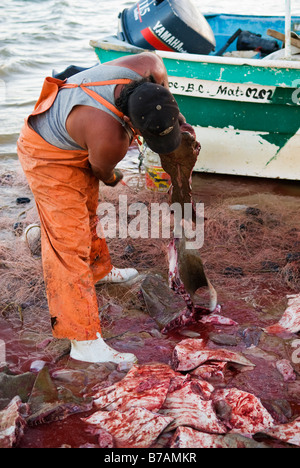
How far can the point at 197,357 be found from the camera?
3129mm

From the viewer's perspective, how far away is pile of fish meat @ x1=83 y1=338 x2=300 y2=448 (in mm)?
2545

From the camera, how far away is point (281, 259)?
449 centimetres

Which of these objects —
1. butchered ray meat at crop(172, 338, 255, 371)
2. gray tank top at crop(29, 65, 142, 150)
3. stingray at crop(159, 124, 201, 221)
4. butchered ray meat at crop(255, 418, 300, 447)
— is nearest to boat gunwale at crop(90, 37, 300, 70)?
stingray at crop(159, 124, 201, 221)

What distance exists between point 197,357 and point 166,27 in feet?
13.4

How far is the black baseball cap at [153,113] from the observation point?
2.56 metres

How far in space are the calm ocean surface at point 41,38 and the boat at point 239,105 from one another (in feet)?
9.80

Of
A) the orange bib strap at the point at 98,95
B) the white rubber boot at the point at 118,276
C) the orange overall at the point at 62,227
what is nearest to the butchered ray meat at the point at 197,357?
the orange overall at the point at 62,227

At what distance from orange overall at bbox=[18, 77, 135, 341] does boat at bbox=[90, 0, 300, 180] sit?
120 inches

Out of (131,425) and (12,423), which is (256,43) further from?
(12,423)

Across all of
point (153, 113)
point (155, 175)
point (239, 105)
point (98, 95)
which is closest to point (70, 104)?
point (98, 95)

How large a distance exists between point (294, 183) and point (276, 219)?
59.0 inches

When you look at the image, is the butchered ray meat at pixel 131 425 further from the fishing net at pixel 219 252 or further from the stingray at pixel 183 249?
the fishing net at pixel 219 252

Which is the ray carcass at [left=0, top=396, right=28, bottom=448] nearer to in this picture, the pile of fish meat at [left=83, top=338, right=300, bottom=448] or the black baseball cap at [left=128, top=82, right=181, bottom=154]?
the pile of fish meat at [left=83, top=338, right=300, bottom=448]
